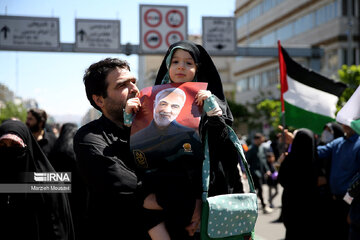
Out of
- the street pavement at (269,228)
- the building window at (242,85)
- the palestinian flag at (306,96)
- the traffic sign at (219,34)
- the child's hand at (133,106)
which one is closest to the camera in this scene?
the child's hand at (133,106)

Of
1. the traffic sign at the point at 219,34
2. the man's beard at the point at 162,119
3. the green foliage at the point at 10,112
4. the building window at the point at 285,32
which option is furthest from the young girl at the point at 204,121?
the green foliage at the point at 10,112

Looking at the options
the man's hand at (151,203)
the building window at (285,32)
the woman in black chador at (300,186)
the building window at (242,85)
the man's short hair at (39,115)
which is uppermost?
the building window at (285,32)

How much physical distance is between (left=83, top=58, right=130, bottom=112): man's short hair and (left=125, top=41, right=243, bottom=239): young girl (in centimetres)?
28

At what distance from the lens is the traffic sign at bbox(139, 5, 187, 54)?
19500 millimetres

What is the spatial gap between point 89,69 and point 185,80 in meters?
0.53

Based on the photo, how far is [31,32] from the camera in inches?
795

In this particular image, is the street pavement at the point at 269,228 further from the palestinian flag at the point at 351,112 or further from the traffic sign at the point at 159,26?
the traffic sign at the point at 159,26

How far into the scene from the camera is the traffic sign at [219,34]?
21.0m

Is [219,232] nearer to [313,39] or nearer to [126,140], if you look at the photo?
[126,140]

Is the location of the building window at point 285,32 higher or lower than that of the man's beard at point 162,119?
higher

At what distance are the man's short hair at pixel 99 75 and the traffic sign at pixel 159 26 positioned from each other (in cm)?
1674

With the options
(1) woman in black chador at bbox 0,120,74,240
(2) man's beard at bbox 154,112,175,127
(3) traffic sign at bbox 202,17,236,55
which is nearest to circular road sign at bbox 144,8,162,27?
(3) traffic sign at bbox 202,17,236,55

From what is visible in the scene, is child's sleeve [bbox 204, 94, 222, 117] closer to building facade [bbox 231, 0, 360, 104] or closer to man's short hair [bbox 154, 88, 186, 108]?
man's short hair [bbox 154, 88, 186, 108]

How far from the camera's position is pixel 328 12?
37.4 m
